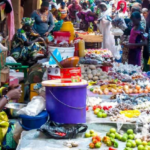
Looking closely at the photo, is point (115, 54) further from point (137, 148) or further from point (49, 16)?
point (137, 148)

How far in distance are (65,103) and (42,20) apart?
18.9 feet

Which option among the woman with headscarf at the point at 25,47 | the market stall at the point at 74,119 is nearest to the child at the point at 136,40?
the woman with headscarf at the point at 25,47

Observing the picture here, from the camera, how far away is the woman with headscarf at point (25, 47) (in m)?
6.57

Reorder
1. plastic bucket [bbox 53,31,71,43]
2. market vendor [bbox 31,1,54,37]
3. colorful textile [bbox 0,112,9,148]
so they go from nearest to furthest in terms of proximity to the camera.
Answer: colorful textile [bbox 0,112,9,148]
plastic bucket [bbox 53,31,71,43]
market vendor [bbox 31,1,54,37]

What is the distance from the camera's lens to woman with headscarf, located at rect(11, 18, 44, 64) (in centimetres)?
657

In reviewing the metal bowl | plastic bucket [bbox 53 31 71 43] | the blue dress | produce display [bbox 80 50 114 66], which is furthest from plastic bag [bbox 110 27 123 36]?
the metal bowl

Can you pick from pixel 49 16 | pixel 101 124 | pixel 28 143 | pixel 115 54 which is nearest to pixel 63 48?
pixel 101 124

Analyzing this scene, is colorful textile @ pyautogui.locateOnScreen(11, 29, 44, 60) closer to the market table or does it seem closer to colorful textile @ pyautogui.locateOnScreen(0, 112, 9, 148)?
colorful textile @ pyautogui.locateOnScreen(0, 112, 9, 148)

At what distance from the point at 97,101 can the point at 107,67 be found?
219cm

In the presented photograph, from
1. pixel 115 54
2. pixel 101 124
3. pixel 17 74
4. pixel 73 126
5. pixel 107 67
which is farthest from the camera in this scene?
pixel 115 54

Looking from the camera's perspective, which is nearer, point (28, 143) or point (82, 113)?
point (28, 143)

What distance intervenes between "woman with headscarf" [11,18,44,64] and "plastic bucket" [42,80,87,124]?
3279 millimetres

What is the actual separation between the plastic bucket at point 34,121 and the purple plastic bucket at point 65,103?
0.10 metres

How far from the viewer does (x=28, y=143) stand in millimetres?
3049
